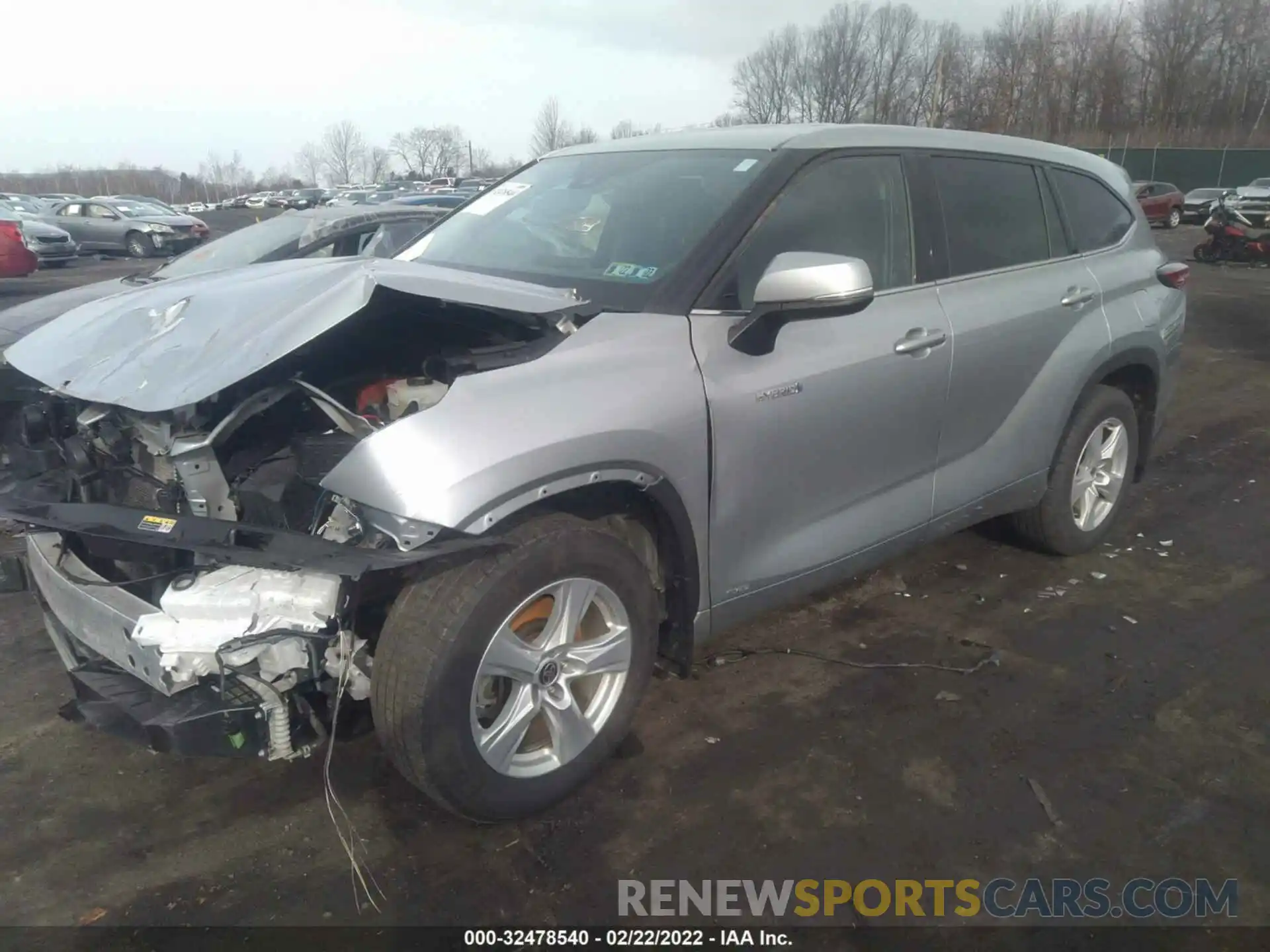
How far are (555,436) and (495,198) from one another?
6.22 feet

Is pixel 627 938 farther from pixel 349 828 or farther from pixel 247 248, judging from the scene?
pixel 247 248

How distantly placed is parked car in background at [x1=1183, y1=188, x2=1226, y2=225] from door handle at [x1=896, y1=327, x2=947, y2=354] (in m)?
32.5

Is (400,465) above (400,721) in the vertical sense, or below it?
above

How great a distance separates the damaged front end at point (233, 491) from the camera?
2256 mm

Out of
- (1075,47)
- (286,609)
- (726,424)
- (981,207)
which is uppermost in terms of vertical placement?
(1075,47)

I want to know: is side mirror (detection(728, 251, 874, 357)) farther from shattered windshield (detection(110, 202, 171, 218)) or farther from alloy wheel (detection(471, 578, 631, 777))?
Answer: shattered windshield (detection(110, 202, 171, 218))

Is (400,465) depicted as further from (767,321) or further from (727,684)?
(727,684)

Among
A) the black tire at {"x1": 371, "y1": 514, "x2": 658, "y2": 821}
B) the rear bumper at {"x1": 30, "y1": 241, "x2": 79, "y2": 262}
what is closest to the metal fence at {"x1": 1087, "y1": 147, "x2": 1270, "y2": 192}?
the rear bumper at {"x1": 30, "y1": 241, "x2": 79, "y2": 262}

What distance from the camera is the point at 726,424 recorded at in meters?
2.74

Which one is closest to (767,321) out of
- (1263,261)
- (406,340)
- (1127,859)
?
(406,340)

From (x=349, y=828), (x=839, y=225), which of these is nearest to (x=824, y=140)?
(x=839, y=225)

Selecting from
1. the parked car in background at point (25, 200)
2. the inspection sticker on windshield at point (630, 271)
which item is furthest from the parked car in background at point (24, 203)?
the inspection sticker on windshield at point (630, 271)

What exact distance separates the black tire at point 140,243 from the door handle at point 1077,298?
2415 centimetres

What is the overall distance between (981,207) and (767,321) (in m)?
1.52
